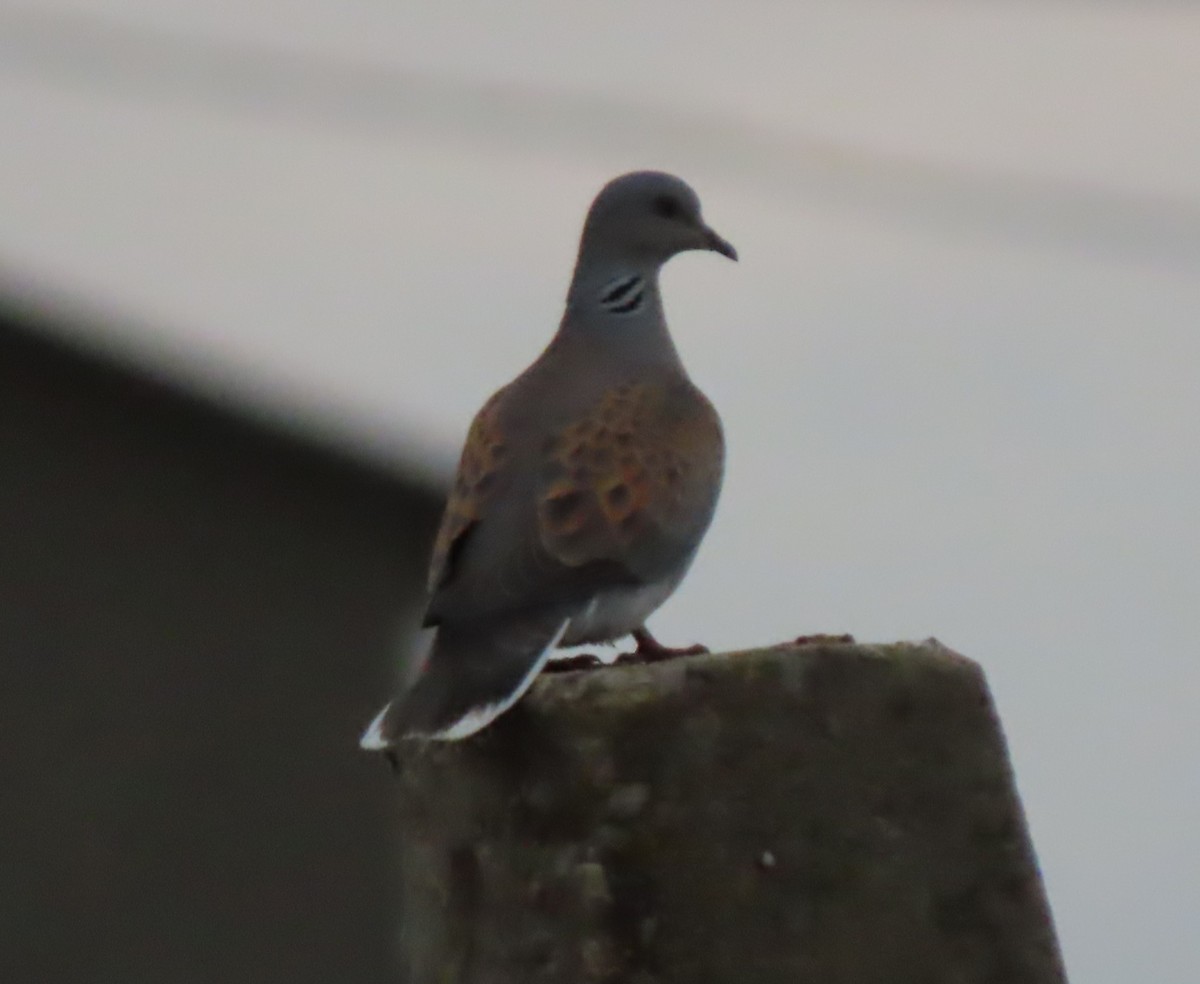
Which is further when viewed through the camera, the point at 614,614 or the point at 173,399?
the point at 173,399

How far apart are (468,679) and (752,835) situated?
0.79m

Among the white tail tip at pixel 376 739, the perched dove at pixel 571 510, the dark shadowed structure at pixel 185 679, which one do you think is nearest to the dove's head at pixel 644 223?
the perched dove at pixel 571 510

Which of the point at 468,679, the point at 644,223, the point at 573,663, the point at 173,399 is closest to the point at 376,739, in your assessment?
the point at 468,679

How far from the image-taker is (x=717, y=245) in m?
6.69

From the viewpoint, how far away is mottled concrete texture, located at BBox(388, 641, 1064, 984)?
342cm

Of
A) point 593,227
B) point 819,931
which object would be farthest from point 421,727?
point 593,227

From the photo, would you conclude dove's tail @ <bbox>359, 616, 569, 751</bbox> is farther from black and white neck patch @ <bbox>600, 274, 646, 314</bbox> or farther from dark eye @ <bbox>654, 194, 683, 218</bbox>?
dark eye @ <bbox>654, 194, 683, 218</bbox>

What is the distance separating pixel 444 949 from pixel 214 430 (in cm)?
828

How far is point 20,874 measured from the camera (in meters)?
11.3

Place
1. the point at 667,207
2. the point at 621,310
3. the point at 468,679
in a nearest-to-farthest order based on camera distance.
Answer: the point at 468,679, the point at 621,310, the point at 667,207

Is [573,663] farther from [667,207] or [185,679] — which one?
[185,679]

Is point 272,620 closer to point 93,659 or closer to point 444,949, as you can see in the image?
point 93,659

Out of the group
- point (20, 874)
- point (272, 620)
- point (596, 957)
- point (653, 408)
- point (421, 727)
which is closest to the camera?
point (596, 957)

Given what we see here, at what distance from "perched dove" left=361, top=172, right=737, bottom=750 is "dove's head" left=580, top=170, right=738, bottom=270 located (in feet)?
1.72
